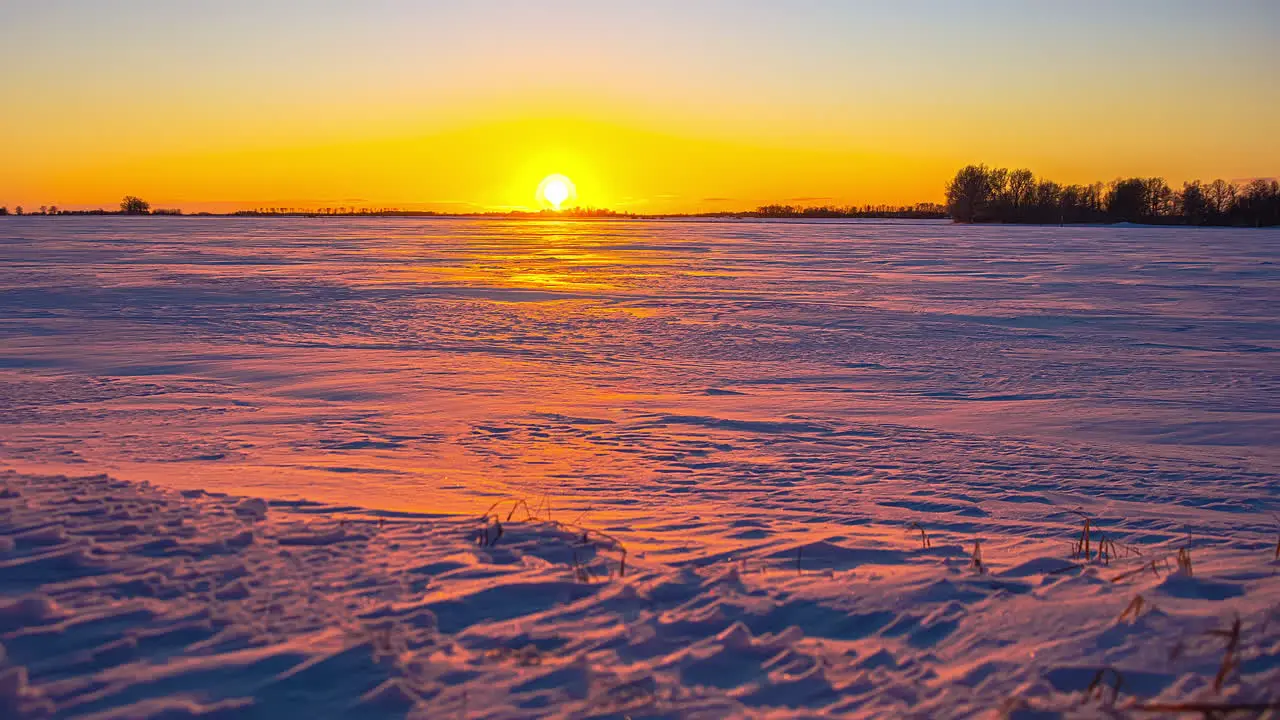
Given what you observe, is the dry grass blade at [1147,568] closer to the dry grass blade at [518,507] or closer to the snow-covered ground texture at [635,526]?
the snow-covered ground texture at [635,526]

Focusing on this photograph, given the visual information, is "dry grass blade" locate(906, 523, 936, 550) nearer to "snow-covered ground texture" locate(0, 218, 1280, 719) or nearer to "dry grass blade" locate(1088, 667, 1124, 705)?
"snow-covered ground texture" locate(0, 218, 1280, 719)

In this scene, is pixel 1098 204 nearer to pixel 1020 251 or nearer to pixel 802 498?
pixel 1020 251

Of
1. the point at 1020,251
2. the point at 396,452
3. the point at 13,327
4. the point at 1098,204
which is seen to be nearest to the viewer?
the point at 396,452

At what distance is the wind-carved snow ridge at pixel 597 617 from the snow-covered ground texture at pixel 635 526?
0.02m

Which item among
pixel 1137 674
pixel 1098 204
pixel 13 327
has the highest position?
pixel 1098 204

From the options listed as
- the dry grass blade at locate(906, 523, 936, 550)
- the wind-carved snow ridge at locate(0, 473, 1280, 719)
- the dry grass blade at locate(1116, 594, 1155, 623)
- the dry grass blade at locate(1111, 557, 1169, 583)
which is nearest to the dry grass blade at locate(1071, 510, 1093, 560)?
the wind-carved snow ridge at locate(0, 473, 1280, 719)

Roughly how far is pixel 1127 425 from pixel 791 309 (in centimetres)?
843

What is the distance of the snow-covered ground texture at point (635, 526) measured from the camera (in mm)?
3041

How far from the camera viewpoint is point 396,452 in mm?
6113

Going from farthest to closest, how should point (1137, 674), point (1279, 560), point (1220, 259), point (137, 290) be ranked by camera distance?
point (1220, 259)
point (137, 290)
point (1279, 560)
point (1137, 674)

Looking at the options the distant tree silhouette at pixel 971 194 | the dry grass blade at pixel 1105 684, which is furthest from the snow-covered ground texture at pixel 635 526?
the distant tree silhouette at pixel 971 194

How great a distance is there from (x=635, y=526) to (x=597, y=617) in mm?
1137

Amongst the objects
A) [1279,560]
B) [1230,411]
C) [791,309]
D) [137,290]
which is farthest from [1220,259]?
[137,290]

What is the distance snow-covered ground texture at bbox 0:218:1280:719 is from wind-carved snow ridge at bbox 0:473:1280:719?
0.02 m
